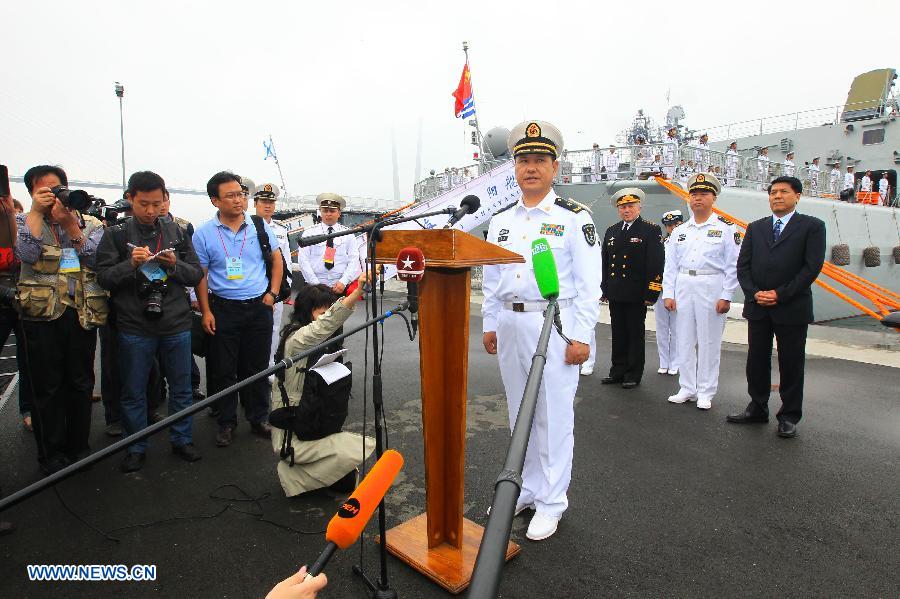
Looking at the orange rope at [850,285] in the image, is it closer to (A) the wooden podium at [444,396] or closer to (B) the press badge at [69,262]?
(A) the wooden podium at [444,396]

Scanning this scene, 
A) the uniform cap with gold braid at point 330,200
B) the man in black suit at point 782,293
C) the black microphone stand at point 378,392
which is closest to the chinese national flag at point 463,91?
the uniform cap with gold braid at point 330,200

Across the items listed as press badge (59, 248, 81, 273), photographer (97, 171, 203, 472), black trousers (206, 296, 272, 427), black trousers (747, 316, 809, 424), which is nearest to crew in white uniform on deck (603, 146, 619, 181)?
black trousers (747, 316, 809, 424)

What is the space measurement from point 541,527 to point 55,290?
335 centimetres

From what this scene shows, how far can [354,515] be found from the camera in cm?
111

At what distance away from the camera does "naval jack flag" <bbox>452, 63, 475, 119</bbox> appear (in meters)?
14.0

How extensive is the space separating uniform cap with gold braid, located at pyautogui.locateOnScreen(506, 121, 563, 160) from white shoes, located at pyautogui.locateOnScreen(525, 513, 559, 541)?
1923mm

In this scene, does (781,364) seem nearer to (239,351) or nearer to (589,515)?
(589,515)

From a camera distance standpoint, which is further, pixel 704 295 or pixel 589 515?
pixel 704 295

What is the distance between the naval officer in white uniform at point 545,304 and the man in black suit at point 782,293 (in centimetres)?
242

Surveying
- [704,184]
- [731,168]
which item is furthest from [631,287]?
[731,168]

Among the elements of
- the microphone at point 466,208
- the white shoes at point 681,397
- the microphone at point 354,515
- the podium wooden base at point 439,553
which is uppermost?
the microphone at point 466,208

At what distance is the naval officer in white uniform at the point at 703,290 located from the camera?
4.96m

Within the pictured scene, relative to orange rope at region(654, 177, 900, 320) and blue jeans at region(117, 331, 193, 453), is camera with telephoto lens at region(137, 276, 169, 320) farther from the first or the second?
orange rope at region(654, 177, 900, 320)

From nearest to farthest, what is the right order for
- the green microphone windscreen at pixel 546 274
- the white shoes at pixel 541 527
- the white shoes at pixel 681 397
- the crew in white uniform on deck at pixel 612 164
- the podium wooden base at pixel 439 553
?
1. the green microphone windscreen at pixel 546 274
2. the podium wooden base at pixel 439 553
3. the white shoes at pixel 541 527
4. the white shoes at pixel 681 397
5. the crew in white uniform on deck at pixel 612 164
